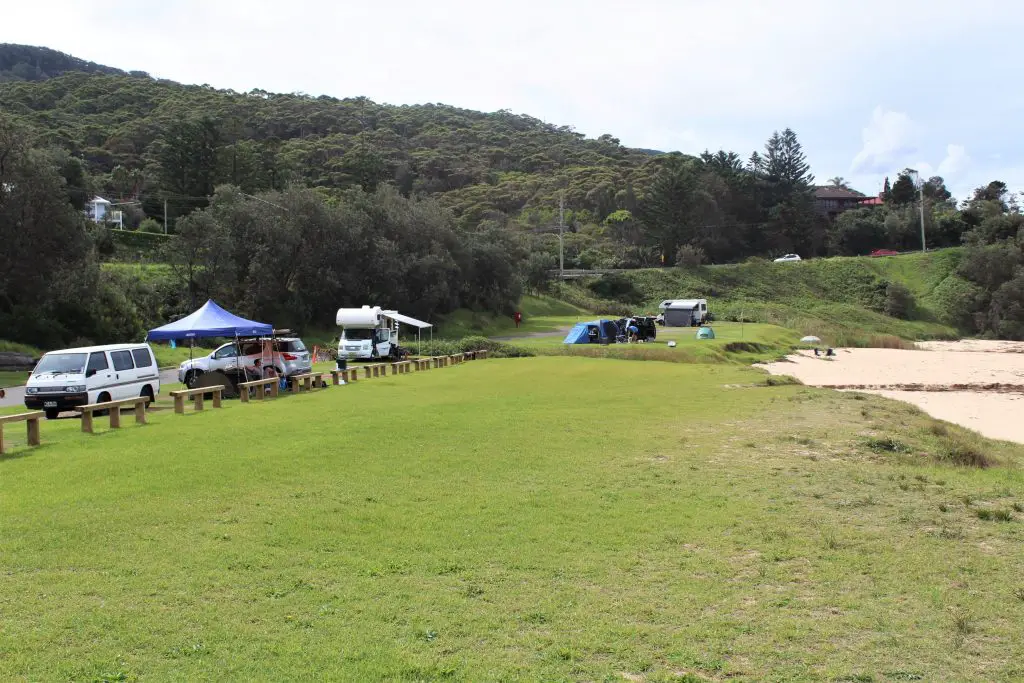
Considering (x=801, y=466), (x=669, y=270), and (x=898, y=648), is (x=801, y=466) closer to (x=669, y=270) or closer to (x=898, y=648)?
(x=898, y=648)

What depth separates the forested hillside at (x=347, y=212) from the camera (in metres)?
36.1

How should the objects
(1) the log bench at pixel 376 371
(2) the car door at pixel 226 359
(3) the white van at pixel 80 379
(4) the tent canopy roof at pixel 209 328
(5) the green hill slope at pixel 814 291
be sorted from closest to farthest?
(3) the white van at pixel 80 379, (4) the tent canopy roof at pixel 209 328, (2) the car door at pixel 226 359, (1) the log bench at pixel 376 371, (5) the green hill slope at pixel 814 291

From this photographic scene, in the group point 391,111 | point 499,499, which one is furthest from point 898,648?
point 391,111

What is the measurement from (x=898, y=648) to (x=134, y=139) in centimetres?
10179

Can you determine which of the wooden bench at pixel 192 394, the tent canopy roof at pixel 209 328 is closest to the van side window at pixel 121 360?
the wooden bench at pixel 192 394

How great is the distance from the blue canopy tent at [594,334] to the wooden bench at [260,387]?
2357 centimetres

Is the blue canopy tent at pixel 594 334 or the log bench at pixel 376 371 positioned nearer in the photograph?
the log bench at pixel 376 371

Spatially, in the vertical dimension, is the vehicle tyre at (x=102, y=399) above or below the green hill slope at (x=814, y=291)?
below

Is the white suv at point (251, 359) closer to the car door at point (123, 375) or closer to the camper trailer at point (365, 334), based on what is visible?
the car door at point (123, 375)

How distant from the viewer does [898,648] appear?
539 cm

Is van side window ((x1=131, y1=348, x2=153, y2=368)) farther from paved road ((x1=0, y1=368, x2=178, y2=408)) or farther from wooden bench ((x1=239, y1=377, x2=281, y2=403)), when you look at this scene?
paved road ((x1=0, y1=368, x2=178, y2=408))

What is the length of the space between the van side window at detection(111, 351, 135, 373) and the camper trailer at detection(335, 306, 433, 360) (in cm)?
1574

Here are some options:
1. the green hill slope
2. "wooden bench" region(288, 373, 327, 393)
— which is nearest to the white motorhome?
"wooden bench" region(288, 373, 327, 393)

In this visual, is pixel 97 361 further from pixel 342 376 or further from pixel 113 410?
pixel 342 376
